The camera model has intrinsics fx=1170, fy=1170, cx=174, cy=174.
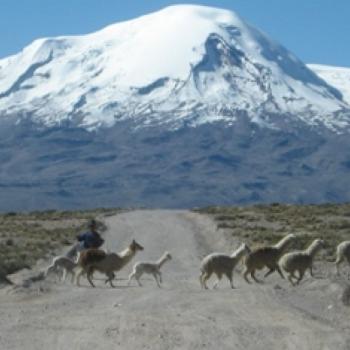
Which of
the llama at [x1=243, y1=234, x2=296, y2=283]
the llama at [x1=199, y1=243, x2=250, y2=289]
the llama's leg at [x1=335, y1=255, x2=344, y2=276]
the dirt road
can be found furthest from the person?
the llama's leg at [x1=335, y1=255, x2=344, y2=276]

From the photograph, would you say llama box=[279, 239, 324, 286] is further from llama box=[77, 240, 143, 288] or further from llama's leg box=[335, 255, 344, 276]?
llama box=[77, 240, 143, 288]

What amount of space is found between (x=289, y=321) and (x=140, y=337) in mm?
2874

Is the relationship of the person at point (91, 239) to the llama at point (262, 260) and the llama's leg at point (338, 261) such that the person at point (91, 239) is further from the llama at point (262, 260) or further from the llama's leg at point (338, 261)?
the llama's leg at point (338, 261)

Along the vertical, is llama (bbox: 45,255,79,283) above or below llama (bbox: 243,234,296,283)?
below

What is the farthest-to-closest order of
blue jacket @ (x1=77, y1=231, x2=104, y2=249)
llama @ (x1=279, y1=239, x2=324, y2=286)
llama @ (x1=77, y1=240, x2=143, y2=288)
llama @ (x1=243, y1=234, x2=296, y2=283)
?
blue jacket @ (x1=77, y1=231, x2=104, y2=249)
llama @ (x1=243, y1=234, x2=296, y2=283)
llama @ (x1=77, y1=240, x2=143, y2=288)
llama @ (x1=279, y1=239, x2=324, y2=286)

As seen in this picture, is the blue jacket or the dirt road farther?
the blue jacket

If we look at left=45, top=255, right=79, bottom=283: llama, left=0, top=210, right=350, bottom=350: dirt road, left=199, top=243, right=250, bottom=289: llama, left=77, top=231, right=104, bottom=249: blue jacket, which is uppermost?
left=77, top=231, right=104, bottom=249: blue jacket

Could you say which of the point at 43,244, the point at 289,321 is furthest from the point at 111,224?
the point at 289,321

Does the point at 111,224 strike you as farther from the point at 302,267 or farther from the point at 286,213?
the point at 302,267

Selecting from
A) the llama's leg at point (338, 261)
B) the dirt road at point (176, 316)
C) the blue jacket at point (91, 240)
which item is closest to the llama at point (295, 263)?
the dirt road at point (176, 316)

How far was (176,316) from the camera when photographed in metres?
19.6

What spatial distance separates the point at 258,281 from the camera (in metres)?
26.5

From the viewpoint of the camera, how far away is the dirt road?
17.1 metres

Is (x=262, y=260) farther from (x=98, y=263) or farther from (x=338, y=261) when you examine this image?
(x=98, y=263)
